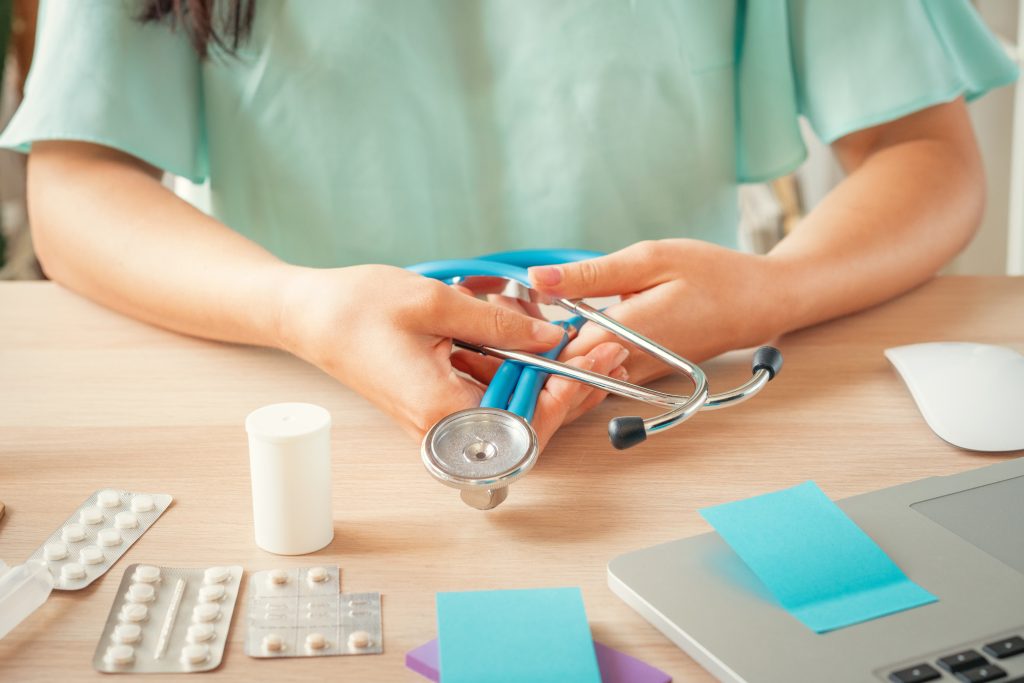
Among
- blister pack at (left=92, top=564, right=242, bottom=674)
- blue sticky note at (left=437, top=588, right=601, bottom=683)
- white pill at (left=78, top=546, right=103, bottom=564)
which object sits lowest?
white pill at (left=78, top=546, right=103, bottom=564)

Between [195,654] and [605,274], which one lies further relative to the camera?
[605,274]

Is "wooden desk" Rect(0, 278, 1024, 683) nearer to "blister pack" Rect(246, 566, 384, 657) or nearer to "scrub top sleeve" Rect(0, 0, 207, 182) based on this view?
"blister pack" Rect(246, 566, 384, 657)

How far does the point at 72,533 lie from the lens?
56 centimetres

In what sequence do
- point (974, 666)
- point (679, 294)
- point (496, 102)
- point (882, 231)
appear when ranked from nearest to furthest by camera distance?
point (974, 666), point (679, 294), point (882, 231), point (496, 102)

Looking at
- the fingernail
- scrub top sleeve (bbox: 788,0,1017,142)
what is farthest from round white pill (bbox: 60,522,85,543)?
scrub top sleeve (bbox: 788,0,1017,142)

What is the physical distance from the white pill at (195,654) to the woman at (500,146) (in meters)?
0.28

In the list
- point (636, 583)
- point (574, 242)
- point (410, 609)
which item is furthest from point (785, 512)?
point (574, 242)

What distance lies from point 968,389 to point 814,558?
0.86 ft

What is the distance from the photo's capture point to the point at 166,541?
1.83ft

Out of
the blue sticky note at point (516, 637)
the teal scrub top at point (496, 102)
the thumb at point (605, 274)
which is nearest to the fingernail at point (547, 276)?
the thumb at point (605, 274)

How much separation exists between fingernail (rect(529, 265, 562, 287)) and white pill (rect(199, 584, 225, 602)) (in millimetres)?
297

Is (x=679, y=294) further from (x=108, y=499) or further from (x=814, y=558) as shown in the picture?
(x=108, y=499)

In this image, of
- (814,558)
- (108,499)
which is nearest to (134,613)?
(108,499)

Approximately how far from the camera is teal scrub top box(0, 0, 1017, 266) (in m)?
0.94
